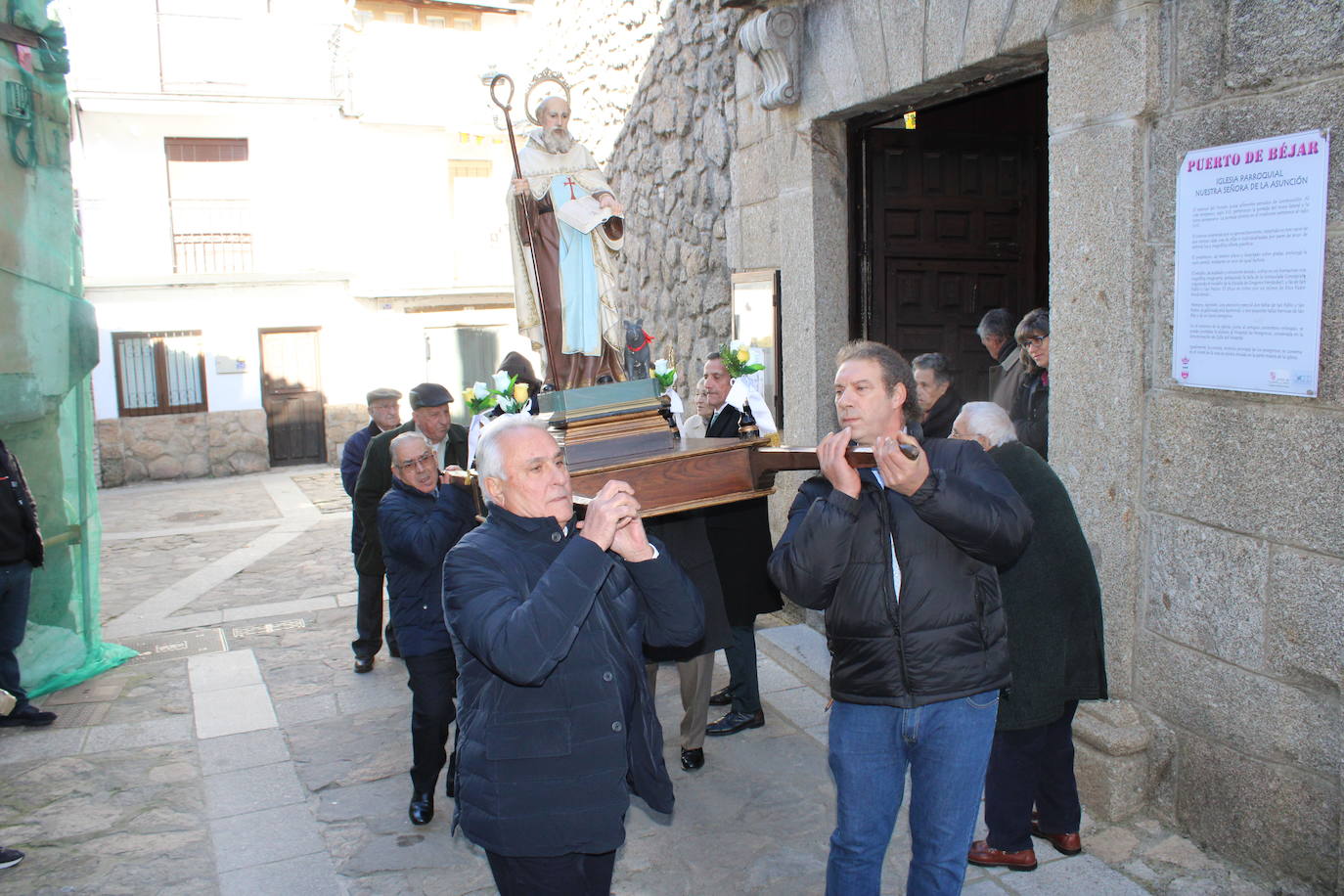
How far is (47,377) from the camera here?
6.41 m

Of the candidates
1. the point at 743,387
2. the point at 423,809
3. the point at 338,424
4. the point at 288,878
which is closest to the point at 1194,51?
the point at 743,387

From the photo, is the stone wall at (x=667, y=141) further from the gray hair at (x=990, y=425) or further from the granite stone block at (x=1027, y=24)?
the gray hair at (x=990, y=425)

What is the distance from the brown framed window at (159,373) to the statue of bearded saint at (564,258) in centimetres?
1538

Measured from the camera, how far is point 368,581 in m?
6.33

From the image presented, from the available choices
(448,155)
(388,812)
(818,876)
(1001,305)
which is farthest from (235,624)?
(448,155)

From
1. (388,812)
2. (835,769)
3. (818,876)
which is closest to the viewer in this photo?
(835,769)

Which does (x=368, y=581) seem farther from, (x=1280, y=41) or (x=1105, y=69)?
(x=1280, y=41)

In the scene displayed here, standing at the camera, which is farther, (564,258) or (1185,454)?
(1185,454)

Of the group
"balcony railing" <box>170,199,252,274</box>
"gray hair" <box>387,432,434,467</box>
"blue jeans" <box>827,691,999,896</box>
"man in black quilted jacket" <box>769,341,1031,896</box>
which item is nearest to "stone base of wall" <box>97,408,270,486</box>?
"balcony railing" <box>170,199,252,274</box>

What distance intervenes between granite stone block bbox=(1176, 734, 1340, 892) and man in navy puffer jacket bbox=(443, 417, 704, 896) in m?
2.29

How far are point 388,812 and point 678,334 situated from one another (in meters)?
4.61

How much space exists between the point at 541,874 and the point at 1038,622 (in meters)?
1.85

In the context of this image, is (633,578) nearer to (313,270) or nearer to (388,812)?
(388,812)

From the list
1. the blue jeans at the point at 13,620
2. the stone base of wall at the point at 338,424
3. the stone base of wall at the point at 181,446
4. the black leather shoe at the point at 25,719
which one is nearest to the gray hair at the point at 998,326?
the blue jeans at the point at 13,620
